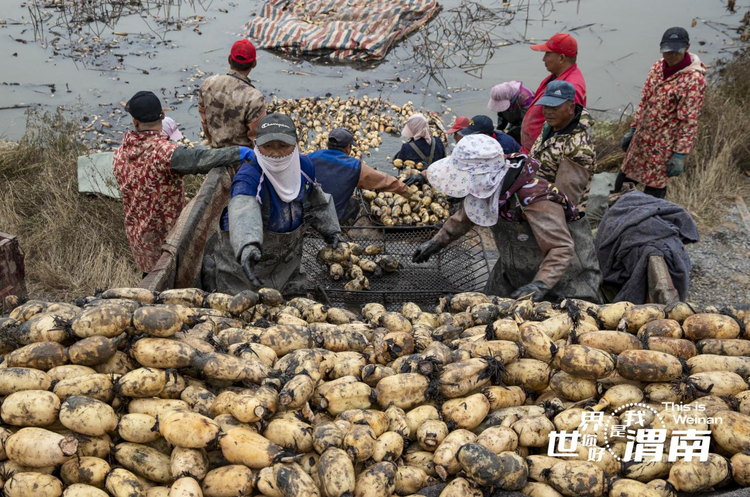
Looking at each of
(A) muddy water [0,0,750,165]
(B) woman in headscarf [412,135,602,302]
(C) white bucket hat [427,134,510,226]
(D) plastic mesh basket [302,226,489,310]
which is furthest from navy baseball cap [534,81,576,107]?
(A) muddy water [0,0,750,165]

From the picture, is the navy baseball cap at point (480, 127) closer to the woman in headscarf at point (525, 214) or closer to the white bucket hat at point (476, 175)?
the woman in headscarf at point (525, 214)

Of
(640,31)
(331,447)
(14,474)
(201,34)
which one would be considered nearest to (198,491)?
(331,447)

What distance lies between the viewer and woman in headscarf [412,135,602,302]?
338cm

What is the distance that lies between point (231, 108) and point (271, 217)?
1.63 m

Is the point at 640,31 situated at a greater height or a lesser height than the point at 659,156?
greater

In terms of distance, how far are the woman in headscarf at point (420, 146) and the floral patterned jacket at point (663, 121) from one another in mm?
2024

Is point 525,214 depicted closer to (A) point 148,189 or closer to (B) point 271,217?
(B) point 271,217

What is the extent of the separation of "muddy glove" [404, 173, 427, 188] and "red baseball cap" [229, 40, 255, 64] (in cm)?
201

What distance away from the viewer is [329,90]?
9078 mm

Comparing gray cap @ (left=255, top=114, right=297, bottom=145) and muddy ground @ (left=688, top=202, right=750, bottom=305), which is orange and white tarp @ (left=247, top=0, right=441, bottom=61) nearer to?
muddy ground @ (left=688, top=202, right=750, bottom=305)

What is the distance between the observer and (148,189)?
4.05 meters

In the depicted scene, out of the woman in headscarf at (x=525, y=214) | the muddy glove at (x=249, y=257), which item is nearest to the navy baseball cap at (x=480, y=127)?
the woman in headscarf at (x=525, y=214)

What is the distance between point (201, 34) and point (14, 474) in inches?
404

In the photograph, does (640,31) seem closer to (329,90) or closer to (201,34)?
(329,90)
